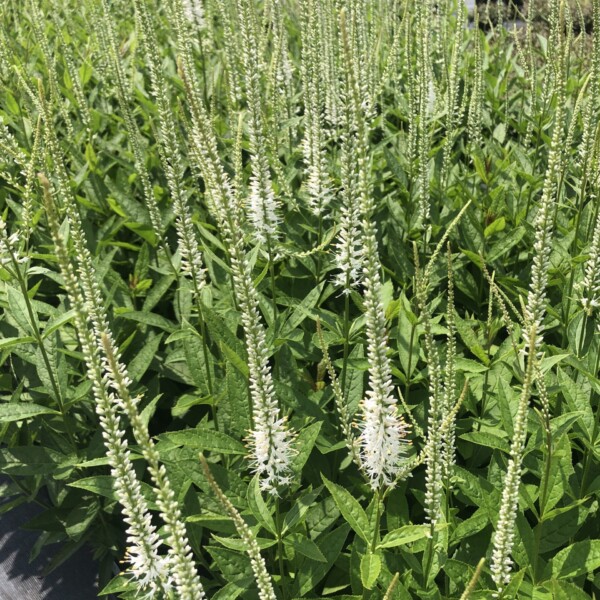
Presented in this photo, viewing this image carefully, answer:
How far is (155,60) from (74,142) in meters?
2.07

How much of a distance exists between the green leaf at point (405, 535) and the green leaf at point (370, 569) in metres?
0.05

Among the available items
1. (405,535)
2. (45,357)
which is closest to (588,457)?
(405,535)

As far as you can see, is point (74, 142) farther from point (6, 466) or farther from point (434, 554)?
point (434, 554)

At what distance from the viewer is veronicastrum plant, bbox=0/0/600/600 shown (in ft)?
6.31

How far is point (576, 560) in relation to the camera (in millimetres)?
2422

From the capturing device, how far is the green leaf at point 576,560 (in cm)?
239

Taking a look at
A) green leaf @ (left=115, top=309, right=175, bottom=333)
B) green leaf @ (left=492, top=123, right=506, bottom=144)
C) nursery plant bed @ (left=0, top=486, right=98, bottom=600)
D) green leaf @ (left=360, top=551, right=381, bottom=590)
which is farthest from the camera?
green leaf @ (left=492, top=123, right=506, bottom=144)

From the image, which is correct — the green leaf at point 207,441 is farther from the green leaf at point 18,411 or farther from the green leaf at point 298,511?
the green leaf at point 18,411

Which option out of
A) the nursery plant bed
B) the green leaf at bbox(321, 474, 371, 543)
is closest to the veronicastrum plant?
the green leaf at bbox(321, 474, 371, 543)

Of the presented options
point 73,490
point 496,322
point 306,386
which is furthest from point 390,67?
point 73,490

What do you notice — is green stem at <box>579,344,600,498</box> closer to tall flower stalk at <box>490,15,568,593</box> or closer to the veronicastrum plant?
the veronicastrum plant

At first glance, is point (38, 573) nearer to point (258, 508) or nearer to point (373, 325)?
point (258, 508)

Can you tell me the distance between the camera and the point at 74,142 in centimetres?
489

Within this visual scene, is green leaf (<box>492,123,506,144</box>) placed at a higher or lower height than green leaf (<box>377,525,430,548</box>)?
higher
